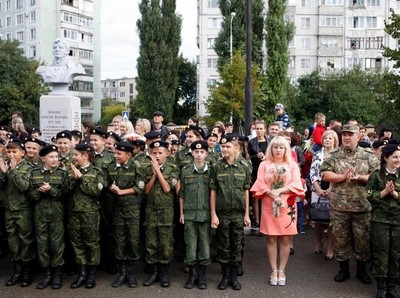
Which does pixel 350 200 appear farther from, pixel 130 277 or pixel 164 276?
pixel 130 277

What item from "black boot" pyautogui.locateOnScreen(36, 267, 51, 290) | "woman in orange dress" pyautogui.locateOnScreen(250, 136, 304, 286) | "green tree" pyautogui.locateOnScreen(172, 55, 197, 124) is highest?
"green tree" pyautogui.locateOnScreen(172, 55, 197, 124)

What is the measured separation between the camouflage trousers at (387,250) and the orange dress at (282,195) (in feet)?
3.26

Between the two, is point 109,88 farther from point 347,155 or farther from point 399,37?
point 347,155

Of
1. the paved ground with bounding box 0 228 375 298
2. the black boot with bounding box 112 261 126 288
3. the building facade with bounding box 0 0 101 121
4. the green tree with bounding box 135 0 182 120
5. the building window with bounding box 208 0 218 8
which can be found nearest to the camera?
the paved ground with bounding box 0 228 375 298

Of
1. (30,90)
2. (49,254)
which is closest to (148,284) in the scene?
(49,254)

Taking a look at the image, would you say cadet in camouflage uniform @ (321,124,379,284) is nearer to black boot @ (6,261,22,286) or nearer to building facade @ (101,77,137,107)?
black boot @ (6,261,22,286)

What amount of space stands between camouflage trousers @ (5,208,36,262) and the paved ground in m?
0.40

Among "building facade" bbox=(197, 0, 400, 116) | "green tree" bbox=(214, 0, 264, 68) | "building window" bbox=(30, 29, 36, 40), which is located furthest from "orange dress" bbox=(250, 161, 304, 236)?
"building window" bbox=(30, 29, 36, 40)

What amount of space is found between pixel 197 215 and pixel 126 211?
0.91 metres

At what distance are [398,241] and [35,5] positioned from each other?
6185cm

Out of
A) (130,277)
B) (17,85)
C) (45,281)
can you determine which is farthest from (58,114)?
(17,85)

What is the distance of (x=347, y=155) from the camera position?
21.0 ft

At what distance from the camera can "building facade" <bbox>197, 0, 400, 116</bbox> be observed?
52500 millimetres

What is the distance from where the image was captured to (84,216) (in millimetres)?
6199
